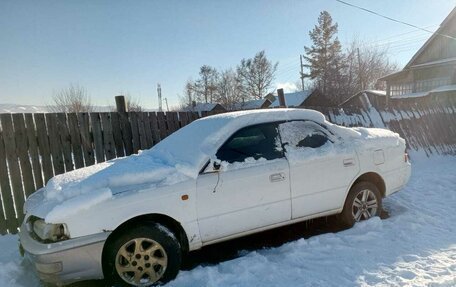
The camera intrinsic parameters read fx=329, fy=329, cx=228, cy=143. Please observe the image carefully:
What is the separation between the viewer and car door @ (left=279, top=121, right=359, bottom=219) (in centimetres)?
400

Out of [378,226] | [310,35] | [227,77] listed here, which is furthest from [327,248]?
[227,77]

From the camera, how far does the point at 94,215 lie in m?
3.03

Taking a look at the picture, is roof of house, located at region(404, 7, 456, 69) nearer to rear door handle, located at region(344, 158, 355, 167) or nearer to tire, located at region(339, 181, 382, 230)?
tire, located at region(339, 181, 382, 230)

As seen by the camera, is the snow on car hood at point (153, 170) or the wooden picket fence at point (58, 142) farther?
the wooden picket fence at point (58, 142)

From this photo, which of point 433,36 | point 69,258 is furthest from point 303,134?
point 433,36

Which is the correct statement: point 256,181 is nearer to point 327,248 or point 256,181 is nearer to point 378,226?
point 327,248

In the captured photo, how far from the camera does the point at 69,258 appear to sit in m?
2.96

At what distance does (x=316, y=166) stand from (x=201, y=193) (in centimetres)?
155

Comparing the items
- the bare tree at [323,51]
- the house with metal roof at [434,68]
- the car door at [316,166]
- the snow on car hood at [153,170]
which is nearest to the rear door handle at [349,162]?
the car door at [316,166]

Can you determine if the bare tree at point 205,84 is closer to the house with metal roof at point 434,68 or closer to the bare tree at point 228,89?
the bare tree at point 228,89

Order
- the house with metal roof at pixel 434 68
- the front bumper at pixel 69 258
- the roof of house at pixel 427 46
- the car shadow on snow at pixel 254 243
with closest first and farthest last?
the front bumper at pixel 69 258, the car shadow on snow at pixel 254 243, the house with metal roof at pixel 434 68, the roof of house at pixel 427 46

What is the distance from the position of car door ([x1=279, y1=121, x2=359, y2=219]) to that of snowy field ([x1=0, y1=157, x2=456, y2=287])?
1.45 feet

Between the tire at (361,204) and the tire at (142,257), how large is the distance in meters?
2.35

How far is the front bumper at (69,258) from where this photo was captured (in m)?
2.93
